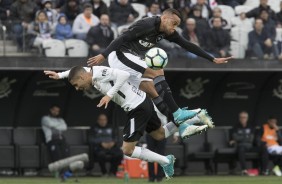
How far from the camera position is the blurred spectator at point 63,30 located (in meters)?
21.9

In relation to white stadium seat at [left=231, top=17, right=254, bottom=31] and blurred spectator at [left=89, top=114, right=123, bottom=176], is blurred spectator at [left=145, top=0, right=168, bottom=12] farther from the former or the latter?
blurred spectator at [left=89, top=114, right=123, bottom=176]

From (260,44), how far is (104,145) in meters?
4.21

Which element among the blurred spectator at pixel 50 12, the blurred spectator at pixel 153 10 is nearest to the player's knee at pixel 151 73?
the blurred spectator at pixel 50 12

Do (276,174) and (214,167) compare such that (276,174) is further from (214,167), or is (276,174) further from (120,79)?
(120,79)

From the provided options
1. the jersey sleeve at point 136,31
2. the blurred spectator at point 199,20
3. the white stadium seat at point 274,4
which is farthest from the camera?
the white stadium seat at point 274,4

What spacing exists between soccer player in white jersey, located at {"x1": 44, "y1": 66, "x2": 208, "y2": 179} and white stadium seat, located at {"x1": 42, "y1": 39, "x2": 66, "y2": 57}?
6886 millimetres

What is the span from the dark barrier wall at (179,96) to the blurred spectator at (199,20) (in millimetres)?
1588

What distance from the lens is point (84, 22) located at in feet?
73.5

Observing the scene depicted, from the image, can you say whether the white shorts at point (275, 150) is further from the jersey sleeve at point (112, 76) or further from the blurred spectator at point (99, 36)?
the jersey sleeve at point (112, 76)

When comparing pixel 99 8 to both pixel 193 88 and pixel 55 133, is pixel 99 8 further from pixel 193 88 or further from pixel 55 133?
pixel 193 88

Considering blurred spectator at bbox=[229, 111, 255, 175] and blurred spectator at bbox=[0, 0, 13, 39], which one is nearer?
blurred spectator at bbox=[0, 0, 13, 39]

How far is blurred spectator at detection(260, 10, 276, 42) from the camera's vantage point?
2350cm

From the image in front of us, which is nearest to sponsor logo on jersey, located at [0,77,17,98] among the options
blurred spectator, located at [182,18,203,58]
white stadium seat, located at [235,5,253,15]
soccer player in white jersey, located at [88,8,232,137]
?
blurred spectator, located at [182,18,203,58]

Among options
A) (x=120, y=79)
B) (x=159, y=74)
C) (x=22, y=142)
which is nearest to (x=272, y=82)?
(x=22, y=142)
